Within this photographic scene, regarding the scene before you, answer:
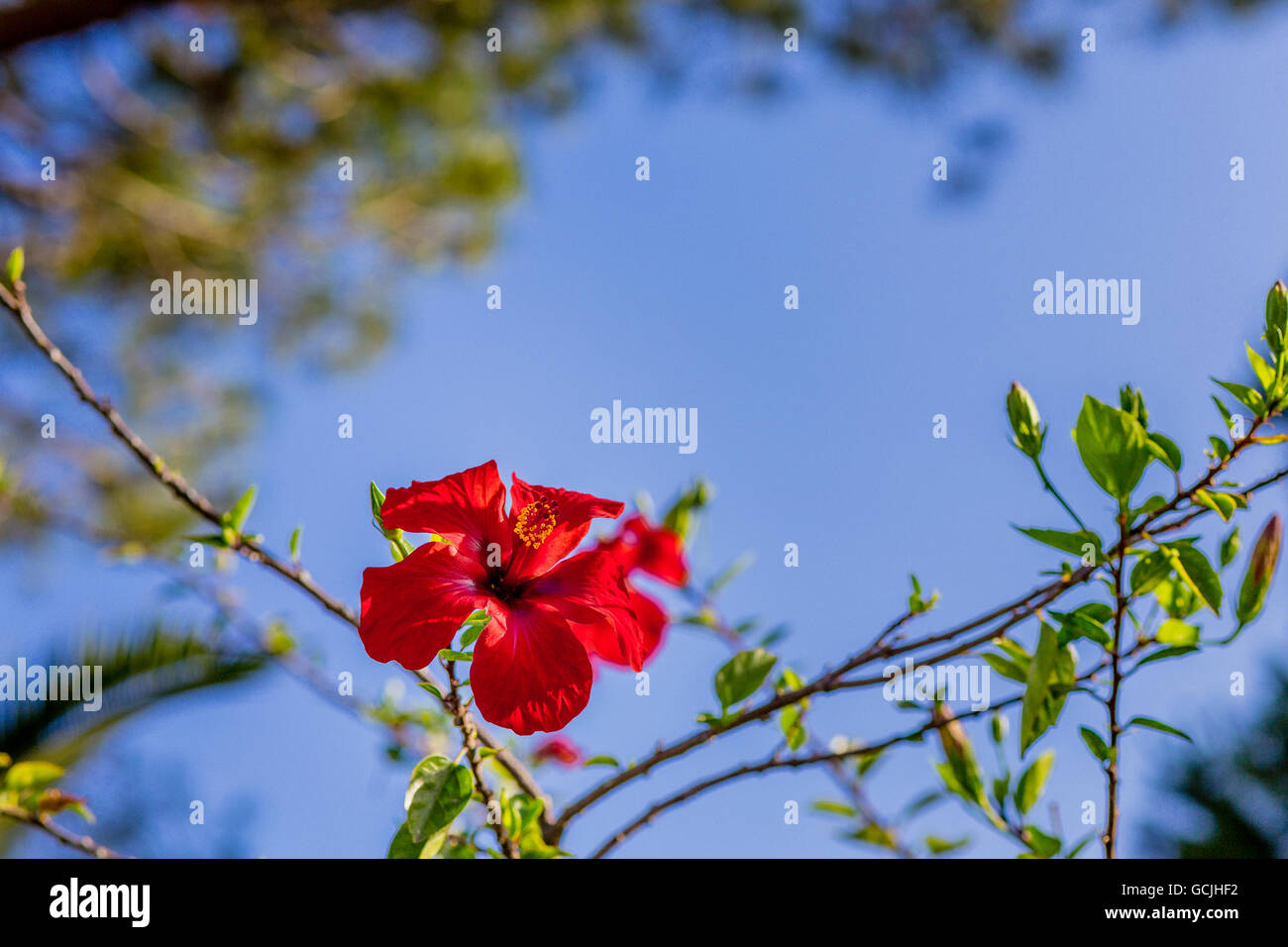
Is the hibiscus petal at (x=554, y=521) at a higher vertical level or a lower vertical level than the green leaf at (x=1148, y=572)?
higher

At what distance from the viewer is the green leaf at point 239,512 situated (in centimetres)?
58

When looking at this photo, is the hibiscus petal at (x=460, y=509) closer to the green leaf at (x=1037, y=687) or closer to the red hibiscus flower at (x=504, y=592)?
the red hibiscus flower at (x=504, y=592)

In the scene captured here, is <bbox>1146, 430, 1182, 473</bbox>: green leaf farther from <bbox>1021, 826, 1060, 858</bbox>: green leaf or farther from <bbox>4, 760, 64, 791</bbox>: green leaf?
<bbox>4, 760, 64, 791</bbox>: green leaf

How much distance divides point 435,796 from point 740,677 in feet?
0.69

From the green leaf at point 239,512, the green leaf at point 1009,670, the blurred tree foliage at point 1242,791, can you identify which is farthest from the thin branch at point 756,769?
the blurred tree foliage at point 1242,791

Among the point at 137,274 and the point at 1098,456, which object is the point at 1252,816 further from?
the point at 137,274

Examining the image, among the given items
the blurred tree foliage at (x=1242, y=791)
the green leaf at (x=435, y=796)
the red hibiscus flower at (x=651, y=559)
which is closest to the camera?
the green leaf at (x=435, y=796)

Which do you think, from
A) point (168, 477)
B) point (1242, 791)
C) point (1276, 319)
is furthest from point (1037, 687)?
point (1242, 791)

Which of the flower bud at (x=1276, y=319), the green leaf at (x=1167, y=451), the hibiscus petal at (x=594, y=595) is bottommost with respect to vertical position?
the hibiscus petal at (x=594, y=595)
